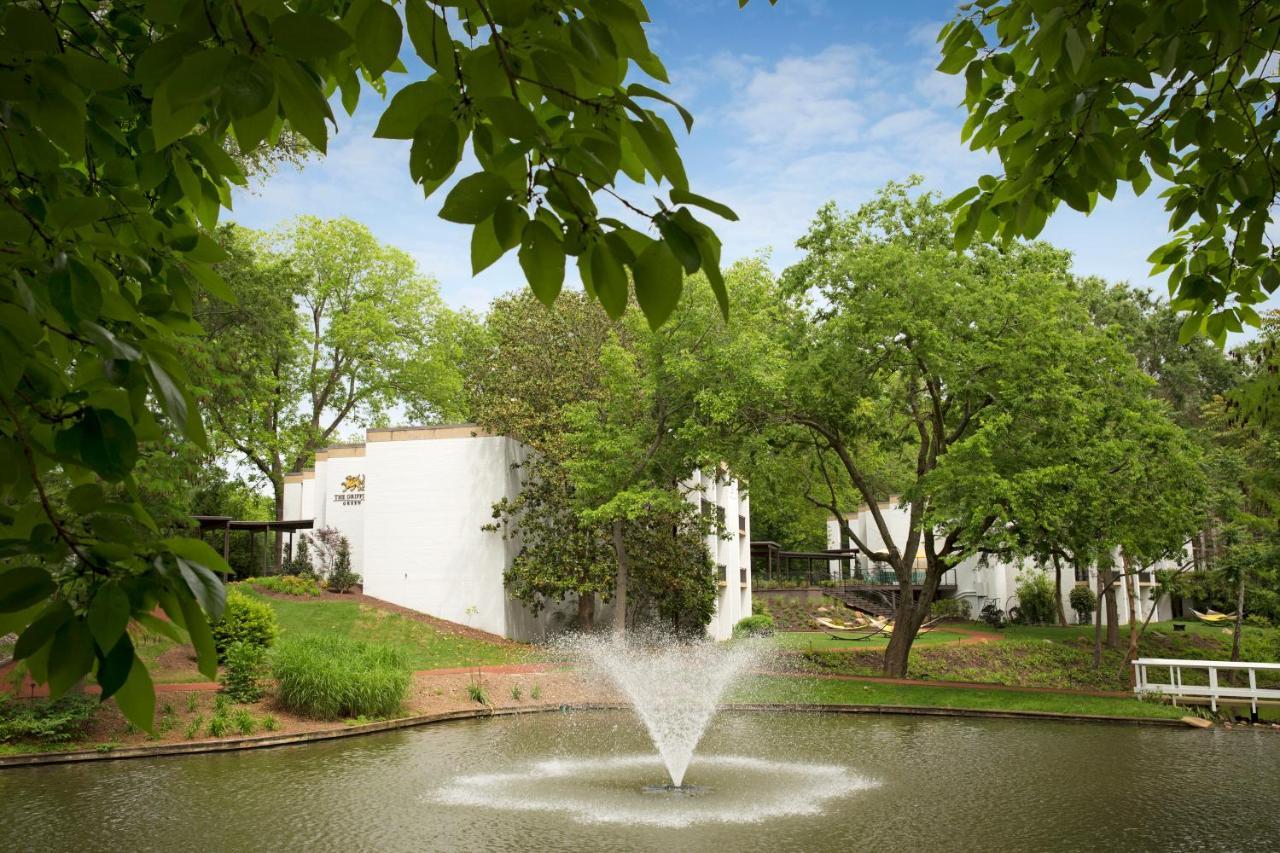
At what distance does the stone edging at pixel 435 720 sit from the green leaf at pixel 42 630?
42.9 feet

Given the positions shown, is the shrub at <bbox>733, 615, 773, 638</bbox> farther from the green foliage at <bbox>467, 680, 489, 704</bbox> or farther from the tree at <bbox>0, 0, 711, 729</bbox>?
the tree at <bbox>0, 0, 711, 729</bbox>

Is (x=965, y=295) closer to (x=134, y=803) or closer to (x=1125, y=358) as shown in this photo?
(x=1125, y=358)

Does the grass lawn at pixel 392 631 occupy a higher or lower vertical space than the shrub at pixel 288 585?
lower

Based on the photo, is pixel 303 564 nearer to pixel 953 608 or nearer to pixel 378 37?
pixel 953 608

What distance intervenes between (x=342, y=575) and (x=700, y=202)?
1142 inches

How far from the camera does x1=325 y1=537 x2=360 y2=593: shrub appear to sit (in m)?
28.5

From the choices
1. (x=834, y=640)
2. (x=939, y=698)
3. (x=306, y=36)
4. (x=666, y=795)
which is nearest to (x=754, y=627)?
(x=834, y=640)

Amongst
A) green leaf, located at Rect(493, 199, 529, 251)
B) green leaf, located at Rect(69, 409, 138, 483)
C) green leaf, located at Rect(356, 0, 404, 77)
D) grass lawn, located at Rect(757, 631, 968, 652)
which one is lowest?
grass lawn, located at Rect(757, 631, 968, 652)

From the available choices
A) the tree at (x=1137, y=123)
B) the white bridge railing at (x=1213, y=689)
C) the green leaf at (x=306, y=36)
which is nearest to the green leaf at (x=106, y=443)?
the green leaf at (x=306, y=36)

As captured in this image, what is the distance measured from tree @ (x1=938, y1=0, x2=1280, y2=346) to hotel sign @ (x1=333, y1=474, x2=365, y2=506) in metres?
29.4

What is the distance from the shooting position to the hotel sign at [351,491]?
31.8m

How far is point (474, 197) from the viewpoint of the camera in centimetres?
146

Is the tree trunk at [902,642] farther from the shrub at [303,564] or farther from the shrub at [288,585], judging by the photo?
the shrub at [303,564]

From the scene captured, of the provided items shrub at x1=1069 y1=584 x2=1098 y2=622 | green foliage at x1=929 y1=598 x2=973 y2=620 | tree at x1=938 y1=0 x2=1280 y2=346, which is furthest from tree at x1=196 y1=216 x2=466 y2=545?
tree at x1=938 y1=0 x2=1280 y2=346
